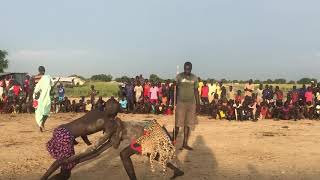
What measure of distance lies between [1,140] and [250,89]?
1004 centimetres

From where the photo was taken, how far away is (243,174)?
8.52 meters

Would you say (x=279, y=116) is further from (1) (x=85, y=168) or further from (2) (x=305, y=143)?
(1) (x=85, y=168)

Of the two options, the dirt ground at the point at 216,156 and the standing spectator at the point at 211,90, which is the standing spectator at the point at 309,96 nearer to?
the dirt ground at the point at 216,156

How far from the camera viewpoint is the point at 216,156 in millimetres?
10172

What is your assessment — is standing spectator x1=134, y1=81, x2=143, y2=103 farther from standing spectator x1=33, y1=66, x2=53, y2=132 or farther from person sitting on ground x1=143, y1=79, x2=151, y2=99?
standing spectator x1=33, y1=66, x2=53, y2=132

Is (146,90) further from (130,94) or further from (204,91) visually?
(204,91)

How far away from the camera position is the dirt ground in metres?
8.48

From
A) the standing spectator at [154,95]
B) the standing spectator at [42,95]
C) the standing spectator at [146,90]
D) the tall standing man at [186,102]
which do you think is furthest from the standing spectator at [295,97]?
the standing spectator at [42,95]

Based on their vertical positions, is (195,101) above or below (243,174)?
above

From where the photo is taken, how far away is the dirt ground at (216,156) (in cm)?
848

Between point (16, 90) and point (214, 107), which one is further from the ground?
point (16, 90)

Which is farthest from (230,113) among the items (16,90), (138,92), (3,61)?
(3,61)

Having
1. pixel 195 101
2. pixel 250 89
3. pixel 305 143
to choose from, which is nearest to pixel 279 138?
pixel 305 143

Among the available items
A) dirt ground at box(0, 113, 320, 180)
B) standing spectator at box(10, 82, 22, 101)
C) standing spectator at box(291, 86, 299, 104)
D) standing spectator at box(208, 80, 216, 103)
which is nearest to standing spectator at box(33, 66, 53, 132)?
dirt ground at box(0, 113, 320, 180)
